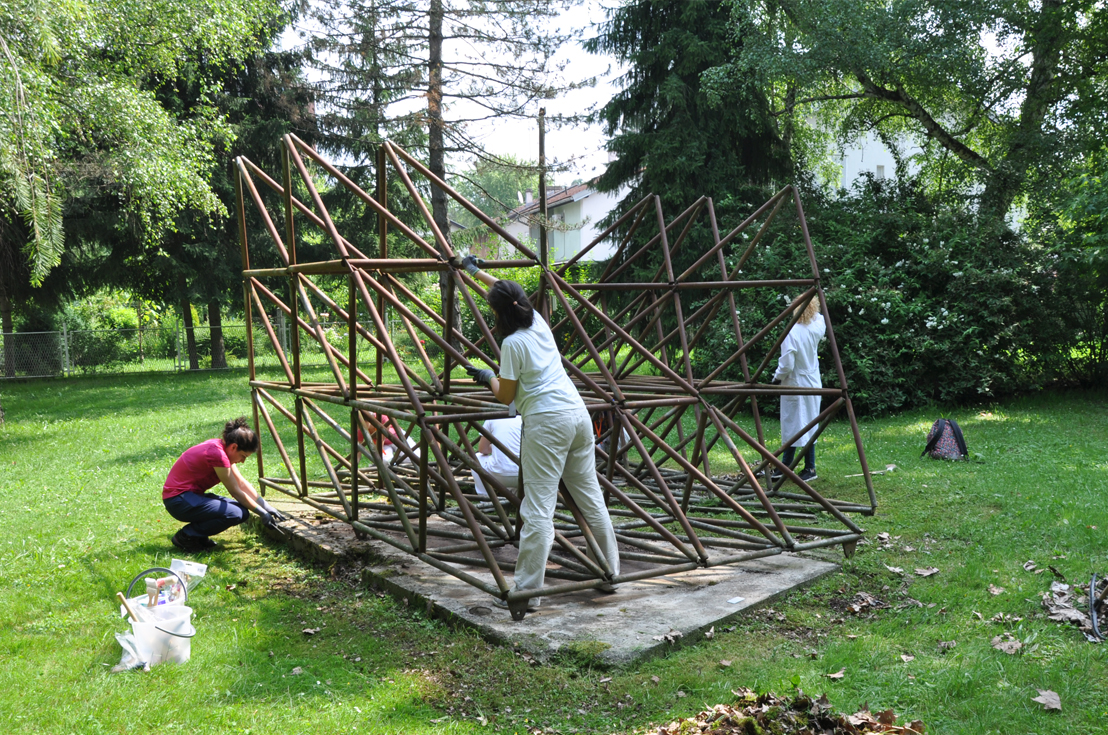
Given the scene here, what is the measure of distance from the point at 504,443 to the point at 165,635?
2883 millimetres

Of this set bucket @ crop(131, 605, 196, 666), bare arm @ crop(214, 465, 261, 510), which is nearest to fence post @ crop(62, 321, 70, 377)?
bare arm @ crop(214, 465, 261, 510)

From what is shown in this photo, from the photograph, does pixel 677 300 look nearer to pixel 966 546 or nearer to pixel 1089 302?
pixel 966 546

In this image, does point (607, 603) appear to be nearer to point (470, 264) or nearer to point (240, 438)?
point (470, 264)

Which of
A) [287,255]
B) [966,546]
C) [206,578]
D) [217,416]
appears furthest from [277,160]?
[966,546]

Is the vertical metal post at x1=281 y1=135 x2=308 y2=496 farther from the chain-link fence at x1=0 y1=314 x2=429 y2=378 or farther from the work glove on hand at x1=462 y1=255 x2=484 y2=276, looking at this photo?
the chain-link fence at x1=0 y1=314 x2=429 y2=378

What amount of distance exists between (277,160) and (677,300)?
17.8 meters

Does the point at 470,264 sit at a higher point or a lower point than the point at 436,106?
lower

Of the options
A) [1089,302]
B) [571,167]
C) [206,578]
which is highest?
[571,167]

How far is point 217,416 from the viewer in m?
14.4

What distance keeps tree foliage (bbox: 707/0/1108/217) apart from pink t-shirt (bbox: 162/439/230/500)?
38.4 ft

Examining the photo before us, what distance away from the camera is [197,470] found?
21.2 feet

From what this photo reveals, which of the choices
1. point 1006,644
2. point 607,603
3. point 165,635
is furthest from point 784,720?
point 165,635

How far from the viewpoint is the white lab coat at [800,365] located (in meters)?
7.65

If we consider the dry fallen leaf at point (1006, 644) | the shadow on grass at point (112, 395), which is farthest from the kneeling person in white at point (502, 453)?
the shadow on grass at point (112, 395)
